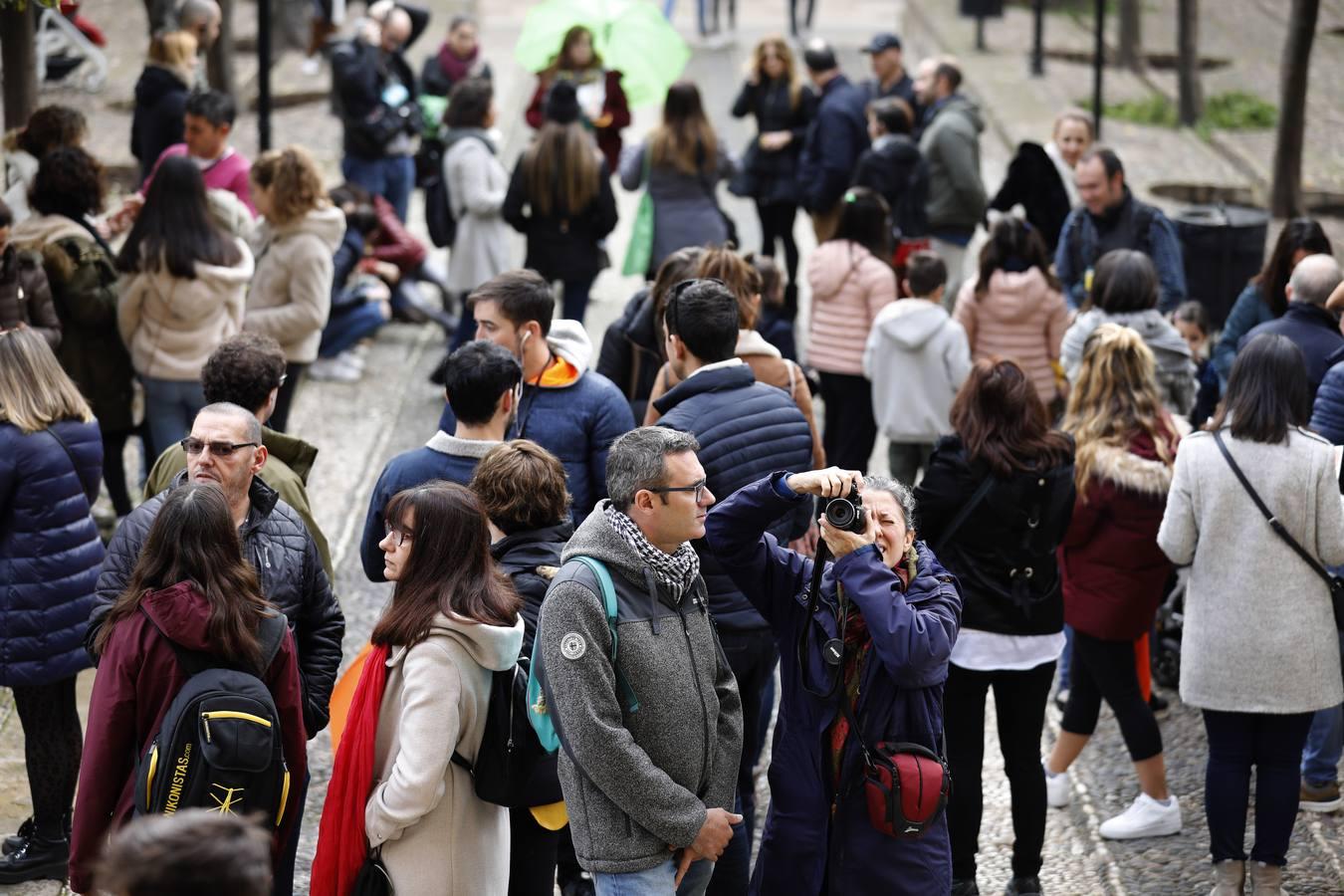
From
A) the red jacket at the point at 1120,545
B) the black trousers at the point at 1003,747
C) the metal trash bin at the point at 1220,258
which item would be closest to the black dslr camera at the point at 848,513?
the black trousers at the point at 1003,747

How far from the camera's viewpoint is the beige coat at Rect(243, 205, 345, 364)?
848cm

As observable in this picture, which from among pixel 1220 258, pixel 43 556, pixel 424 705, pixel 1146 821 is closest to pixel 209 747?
pixel 424 705

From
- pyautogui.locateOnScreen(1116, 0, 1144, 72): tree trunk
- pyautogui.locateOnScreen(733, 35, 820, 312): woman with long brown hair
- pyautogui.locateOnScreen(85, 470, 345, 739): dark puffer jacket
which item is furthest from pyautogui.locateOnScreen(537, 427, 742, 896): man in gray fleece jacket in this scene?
pyautogui.locateOnScreen(1116, 0, 1144, 72): tree trunk

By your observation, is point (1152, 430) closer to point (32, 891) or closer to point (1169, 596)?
point (1169, 596)

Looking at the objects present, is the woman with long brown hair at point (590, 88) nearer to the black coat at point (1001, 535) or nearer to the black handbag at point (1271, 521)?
the black coat at point (1001, 535)

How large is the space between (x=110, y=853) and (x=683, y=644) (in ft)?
5.83

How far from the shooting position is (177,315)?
26.2ft

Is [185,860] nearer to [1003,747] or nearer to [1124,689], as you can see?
[1003,747]

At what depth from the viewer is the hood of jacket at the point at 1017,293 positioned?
8.84 metres

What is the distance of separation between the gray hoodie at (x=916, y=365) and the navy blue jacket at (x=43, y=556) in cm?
401

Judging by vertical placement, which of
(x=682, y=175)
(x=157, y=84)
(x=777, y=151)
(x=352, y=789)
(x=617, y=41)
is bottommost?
(x=777, y=151)

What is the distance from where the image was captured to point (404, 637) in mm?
4430

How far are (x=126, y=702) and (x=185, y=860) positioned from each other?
157cm

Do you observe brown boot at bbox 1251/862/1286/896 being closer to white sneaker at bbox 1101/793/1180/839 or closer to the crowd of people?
the crowd of people
